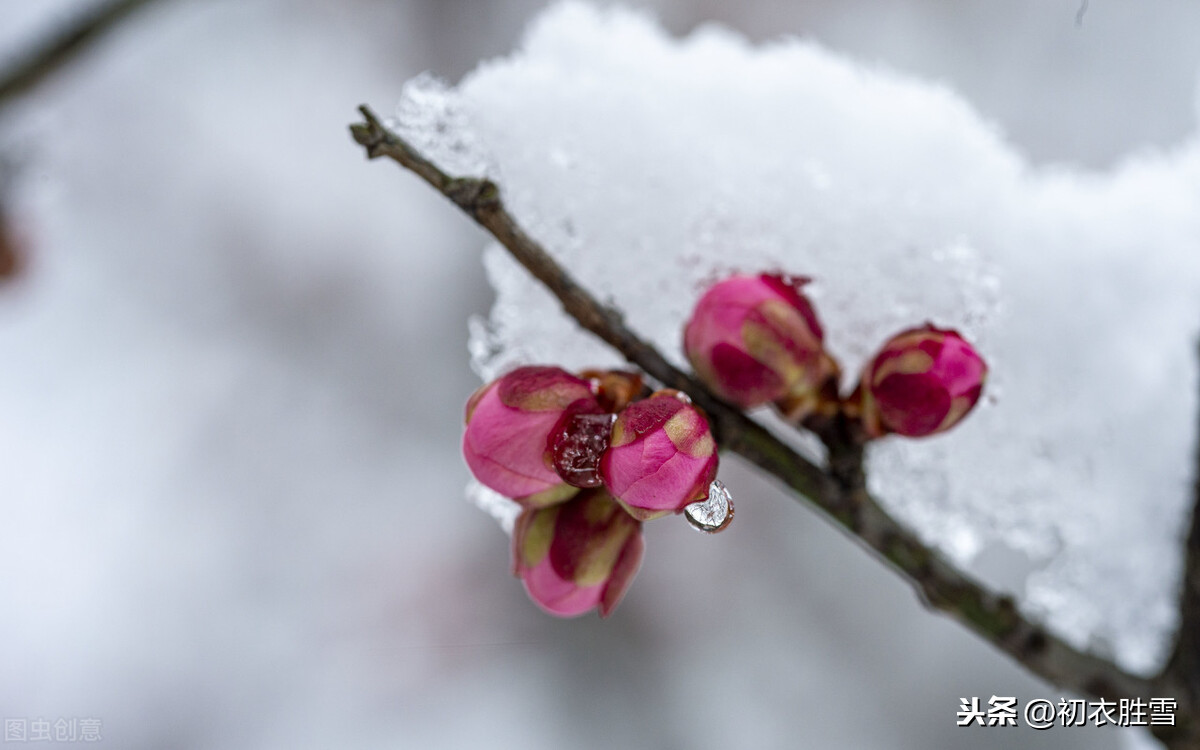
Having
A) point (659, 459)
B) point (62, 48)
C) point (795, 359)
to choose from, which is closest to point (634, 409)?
point (659, 459)

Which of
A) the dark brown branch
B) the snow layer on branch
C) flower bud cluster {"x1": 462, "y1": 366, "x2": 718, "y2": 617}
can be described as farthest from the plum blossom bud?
the dark brown branch

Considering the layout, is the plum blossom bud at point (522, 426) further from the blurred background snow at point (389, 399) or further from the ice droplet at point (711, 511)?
the blurred background snow at point (389, 399)

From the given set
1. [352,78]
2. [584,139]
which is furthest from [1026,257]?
[352,78]

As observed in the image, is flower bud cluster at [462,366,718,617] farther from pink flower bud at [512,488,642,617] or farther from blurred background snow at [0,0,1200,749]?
blurred background snow at [0,0,1200,749]

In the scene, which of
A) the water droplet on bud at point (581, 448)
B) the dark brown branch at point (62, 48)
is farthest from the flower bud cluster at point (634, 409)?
the dark brown branch at point (62, 48)

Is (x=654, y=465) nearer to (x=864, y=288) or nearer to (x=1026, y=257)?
(x=864, y=288)

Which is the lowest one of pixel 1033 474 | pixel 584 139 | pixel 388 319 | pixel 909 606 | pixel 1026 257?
pixel 909 606
